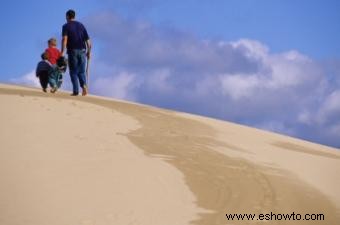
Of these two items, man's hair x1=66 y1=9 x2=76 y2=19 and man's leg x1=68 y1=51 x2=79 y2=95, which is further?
man's hair x1=66 y1=9 x2=76 y2=19

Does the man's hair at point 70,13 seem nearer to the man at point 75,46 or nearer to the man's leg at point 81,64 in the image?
the man at point 75,46

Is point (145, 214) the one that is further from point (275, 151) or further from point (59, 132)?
point (275, 151)

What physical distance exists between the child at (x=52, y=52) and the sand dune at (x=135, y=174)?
283cm

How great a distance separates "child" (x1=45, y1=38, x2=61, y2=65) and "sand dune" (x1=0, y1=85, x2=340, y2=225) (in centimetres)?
283

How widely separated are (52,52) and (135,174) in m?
6.87

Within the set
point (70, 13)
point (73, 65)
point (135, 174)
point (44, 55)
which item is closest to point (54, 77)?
point (44, 55)

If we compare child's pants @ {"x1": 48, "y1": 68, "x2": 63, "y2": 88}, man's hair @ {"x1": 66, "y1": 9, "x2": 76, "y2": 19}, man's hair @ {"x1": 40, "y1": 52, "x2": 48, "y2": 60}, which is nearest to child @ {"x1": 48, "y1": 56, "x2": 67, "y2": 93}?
child's pants @ {"x1": 48, "y1": 68, "x2": 63, "y2": 88}

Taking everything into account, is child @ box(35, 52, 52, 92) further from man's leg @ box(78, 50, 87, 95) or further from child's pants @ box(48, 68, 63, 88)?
man's leg @ box(78, 50, 87, 95)

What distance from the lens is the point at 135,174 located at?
5.65m

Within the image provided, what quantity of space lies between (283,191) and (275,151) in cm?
306

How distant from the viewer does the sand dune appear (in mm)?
4684

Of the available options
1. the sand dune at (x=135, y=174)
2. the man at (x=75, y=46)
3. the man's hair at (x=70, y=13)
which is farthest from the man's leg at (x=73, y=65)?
the sand dune at (x=135, y=174)

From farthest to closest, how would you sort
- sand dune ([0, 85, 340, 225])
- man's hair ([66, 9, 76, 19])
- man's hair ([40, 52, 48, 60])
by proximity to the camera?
man's hair ([40, 52, 48, 60]), man's hair ([66, 9, 76, 19]), sand dune ([0, 85, 340, 225])

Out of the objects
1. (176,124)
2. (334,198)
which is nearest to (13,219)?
(334,198)
